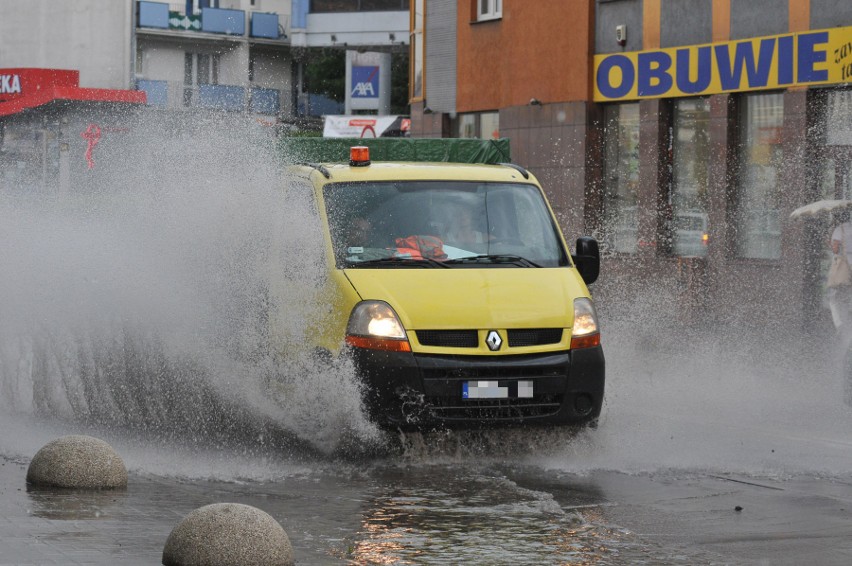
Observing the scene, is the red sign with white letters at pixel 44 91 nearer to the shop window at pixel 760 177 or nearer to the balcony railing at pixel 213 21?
the balcony railing at pixel 213 21

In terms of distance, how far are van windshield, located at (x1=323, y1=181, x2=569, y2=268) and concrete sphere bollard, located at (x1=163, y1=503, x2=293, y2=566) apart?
4.37 metres

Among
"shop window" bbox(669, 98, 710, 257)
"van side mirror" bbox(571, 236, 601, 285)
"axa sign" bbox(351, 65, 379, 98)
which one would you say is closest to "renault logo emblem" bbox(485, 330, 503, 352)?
"van side mirror" bbox(571, 236, 601, 285)

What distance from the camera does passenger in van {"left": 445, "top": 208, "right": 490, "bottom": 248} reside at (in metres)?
11.9

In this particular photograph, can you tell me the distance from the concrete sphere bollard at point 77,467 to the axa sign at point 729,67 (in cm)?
1473

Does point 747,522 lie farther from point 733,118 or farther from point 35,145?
point 35,145

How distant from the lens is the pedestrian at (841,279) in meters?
18.0

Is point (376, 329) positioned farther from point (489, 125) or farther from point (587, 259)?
point (489, 125)

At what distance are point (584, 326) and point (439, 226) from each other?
4.46 feet

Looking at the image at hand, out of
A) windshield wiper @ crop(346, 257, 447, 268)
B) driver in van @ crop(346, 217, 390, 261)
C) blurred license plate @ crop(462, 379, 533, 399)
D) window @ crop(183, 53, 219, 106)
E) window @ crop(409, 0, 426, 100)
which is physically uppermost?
window @ crop(183, 53, 219, 106)

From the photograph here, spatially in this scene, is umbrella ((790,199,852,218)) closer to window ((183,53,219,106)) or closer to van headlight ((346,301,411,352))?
van headlight ((346,301,411,352))

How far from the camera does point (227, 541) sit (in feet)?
23.1

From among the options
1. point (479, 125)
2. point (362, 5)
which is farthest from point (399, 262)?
point (362, 5)

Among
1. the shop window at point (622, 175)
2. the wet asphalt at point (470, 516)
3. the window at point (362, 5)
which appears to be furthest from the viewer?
the window at point (362, 5)

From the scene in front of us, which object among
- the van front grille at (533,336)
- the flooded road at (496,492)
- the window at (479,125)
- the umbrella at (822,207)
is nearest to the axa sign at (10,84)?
the window at (479,125)
